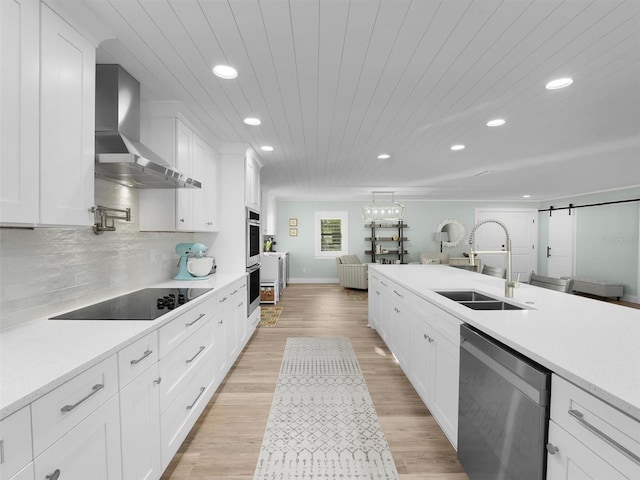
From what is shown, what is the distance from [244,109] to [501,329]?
238 centimetres

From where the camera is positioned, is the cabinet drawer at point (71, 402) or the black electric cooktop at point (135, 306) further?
the black electric cooktop at point (135, 306)

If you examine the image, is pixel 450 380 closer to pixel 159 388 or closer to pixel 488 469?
pixel 488 469

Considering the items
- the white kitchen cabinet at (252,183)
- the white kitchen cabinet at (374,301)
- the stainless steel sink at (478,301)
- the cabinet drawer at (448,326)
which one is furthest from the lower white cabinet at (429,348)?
the white kitchen cabinet at (252,183)

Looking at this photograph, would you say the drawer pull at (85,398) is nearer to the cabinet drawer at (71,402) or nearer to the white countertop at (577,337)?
the cabinet drawer at (71,402)

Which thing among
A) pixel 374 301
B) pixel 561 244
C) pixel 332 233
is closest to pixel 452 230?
pixel 561 244

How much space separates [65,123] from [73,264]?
2.87 feet

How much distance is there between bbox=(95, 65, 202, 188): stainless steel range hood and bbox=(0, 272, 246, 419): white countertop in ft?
2.82

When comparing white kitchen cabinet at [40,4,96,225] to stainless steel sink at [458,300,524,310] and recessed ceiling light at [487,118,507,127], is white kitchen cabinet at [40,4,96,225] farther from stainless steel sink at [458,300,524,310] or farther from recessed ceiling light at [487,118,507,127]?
recessed ceiling light at [487,118,507,127]

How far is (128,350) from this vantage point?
1295 mm

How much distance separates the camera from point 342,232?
8.71 metres

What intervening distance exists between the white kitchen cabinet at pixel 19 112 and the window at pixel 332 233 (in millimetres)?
7496

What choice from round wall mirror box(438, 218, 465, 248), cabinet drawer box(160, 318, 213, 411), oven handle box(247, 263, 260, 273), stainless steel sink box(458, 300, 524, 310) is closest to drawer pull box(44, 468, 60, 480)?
cabinet drawer box(160, 318, 213, 411)

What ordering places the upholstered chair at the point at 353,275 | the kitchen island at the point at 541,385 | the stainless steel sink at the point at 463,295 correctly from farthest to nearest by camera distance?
the upholstered chair at the point at 353,275 → the stainless steel sink at the point at 463,295 → the kitchen island at the point at 541,385

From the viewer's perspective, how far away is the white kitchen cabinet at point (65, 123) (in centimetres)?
126
